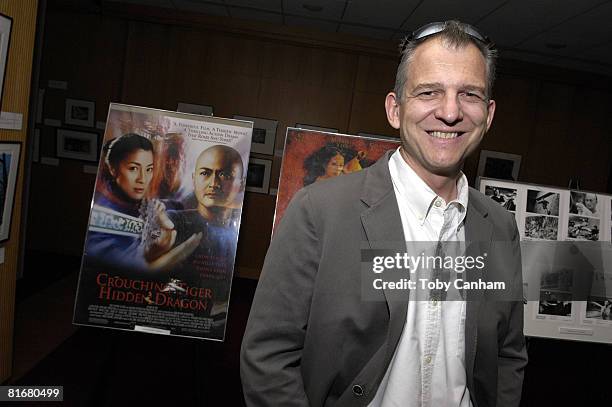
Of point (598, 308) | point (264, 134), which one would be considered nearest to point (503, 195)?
point (598, 308)

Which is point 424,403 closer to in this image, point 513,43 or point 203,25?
point 513,43

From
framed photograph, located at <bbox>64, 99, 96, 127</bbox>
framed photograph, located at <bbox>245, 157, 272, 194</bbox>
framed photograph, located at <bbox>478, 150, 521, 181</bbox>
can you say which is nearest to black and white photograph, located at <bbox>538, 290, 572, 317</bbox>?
framed photograph, located at <bbox>478, 150, 521, 181</bbox>

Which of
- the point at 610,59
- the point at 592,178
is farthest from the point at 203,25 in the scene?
the point at 592,178

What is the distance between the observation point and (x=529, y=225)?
10.2 ft

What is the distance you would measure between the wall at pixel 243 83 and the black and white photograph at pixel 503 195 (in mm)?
3076

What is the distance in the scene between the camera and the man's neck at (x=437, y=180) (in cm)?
124

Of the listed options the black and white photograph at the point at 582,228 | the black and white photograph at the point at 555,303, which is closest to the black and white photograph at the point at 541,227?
the black and white photograph at the point at 582,228

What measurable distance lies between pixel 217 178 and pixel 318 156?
725 millimetres

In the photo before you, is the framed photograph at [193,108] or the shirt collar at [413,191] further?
the framed photograph at [193,108]

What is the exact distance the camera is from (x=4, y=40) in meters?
2.32

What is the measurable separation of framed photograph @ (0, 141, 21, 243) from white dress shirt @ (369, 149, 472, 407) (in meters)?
2.29

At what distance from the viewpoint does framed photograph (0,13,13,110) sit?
229cm

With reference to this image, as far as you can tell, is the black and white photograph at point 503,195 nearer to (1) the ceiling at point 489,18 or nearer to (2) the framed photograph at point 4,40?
(1) the ceiling at point 489,18

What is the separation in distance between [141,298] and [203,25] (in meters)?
4.04
